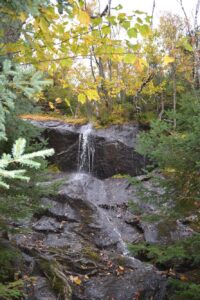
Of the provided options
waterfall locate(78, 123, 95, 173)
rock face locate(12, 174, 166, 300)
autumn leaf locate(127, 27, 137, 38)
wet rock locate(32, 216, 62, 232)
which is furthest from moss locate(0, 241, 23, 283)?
Result: waterfall locate(78, 123, 95, 173)

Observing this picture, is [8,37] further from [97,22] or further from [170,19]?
[170,19]

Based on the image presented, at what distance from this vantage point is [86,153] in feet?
50.1

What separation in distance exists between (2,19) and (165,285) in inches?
233

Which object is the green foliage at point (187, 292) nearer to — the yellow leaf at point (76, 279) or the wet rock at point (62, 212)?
the yellow leaf at point (76, 279)

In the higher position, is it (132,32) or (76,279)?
(132,32)

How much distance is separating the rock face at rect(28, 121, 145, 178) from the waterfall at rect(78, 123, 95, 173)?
0.15 ft

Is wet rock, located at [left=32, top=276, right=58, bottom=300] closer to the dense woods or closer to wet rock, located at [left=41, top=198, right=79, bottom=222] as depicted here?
the dense woods

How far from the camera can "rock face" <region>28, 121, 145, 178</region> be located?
48.1ft

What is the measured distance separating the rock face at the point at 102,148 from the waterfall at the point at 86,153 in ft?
0.15

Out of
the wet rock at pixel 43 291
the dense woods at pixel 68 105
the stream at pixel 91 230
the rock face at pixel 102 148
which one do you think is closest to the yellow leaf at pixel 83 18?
the dense woods at pixel 68 105

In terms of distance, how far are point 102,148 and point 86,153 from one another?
0.80 metres

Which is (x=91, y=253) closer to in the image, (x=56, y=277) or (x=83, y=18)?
(x=56, y=277)

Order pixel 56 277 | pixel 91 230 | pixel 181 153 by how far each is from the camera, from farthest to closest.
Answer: pixel 91 230 < pixel 56 277 < pixel 181 153

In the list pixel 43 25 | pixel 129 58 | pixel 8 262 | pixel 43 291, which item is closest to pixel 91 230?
pixel 43 291
